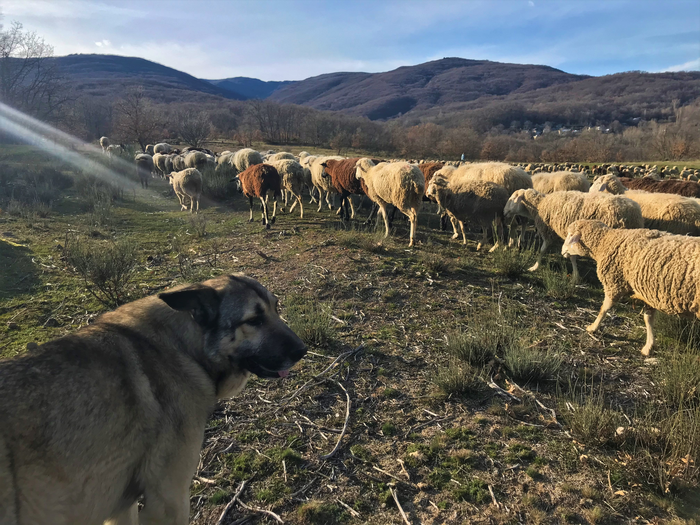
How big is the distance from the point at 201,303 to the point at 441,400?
3082 mm

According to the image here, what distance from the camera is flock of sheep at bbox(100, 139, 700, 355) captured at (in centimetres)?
511

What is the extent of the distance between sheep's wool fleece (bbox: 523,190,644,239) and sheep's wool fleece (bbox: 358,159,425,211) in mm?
3097

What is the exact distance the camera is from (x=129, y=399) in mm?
2158

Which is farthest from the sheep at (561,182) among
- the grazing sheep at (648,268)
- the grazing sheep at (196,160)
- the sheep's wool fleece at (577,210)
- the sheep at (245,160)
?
the grazing sheep at (196,160)

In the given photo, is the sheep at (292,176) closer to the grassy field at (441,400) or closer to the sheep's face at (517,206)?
the grassy field at (441,400)

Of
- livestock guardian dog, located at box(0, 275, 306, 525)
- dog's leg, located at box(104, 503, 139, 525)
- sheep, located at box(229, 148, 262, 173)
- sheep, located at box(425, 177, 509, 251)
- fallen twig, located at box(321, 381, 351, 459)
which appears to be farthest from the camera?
sheep, located at box(229, 148, 262, 173)

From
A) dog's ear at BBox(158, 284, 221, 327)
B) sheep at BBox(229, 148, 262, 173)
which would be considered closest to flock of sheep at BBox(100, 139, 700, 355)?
sheep at BBox(229, 148, 262, 173)

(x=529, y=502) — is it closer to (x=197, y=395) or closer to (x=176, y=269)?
(x=197, y=395)

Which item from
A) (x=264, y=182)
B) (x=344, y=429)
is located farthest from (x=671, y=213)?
(x=264, y=182)

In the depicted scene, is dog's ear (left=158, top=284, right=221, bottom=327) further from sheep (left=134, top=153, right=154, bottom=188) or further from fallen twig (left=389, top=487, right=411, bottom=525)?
sheep (left=134, top=153, right=154, bottom=188)

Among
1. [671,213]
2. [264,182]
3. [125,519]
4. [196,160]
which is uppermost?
[196,160]

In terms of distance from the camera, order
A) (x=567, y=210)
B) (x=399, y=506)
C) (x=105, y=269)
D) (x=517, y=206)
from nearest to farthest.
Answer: (x=399, y=506), (x=105, y=269), (x=567, y=210), (x=517, y=206)

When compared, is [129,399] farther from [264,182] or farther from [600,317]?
[264,182]

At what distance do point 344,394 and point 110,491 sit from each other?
9.28ft
